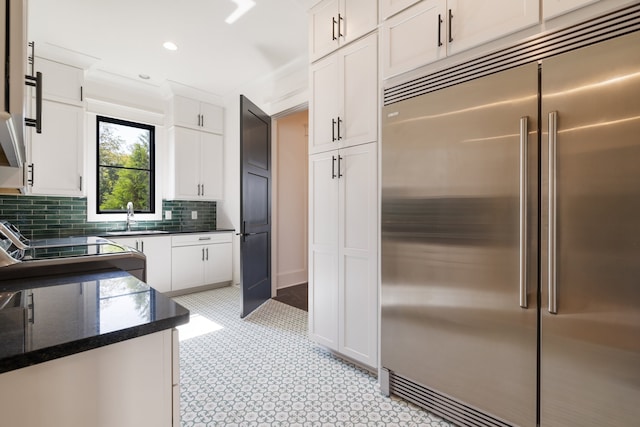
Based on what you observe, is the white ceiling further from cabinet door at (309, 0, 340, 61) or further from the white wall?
the white wall

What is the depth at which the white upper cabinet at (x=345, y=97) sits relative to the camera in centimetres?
196

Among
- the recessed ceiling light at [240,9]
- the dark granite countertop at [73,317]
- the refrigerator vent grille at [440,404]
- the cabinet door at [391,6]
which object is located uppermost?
the recessed ceiling light at [240,9]

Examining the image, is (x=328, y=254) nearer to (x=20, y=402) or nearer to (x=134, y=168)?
(x=20, y=402)

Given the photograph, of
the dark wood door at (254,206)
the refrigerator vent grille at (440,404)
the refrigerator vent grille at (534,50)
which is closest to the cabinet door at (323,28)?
the refrigerator vent grille at (534,50)

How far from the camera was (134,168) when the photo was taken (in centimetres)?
410

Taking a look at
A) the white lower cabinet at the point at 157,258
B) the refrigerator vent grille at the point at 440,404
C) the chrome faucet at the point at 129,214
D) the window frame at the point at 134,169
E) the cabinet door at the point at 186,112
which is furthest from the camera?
the cabinet door at the point at 186,112

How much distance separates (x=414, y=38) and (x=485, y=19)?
14.9 inches

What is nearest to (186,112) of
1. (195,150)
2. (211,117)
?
(211,117)

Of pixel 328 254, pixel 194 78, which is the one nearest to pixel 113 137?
pixel 194 78

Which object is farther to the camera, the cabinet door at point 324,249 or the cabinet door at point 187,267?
the cabinet door at point 187,267

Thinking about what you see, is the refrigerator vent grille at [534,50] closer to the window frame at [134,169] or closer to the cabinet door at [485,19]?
the cabinet door at [485,19]

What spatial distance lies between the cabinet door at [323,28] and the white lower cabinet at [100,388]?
7.17 ft

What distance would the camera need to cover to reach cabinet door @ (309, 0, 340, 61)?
7.22 ft

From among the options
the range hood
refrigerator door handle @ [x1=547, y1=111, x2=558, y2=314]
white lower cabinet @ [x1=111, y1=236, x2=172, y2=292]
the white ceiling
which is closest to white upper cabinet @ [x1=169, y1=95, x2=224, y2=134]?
the white ceiling
